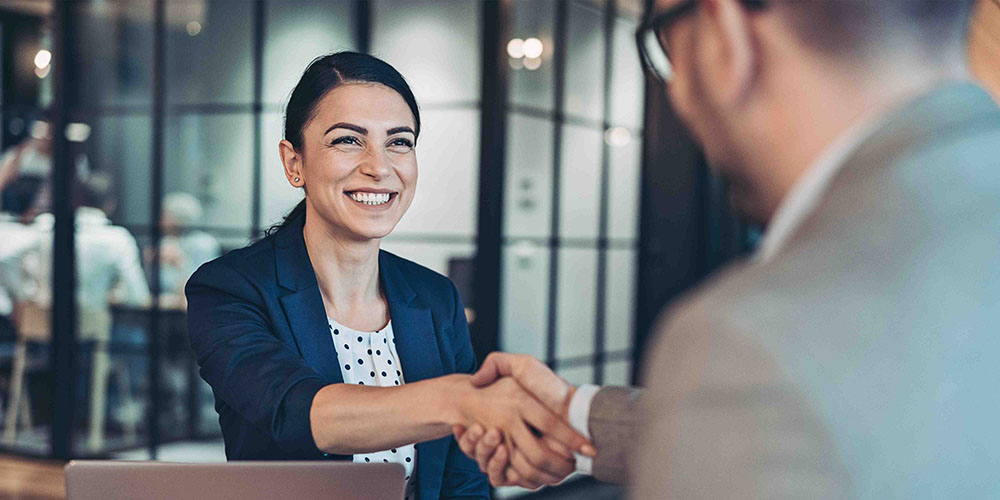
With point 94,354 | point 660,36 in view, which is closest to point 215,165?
point 94,354

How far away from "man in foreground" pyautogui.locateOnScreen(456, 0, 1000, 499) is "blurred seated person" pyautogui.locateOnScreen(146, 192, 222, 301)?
447 cm

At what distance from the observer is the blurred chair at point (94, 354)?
4.91 m

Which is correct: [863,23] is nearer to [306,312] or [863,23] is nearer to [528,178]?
[306,312]

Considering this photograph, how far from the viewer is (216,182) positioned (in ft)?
15.4

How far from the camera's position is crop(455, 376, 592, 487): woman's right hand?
112 cm

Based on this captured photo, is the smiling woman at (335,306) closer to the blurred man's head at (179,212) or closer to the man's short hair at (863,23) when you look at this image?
the man's short hair at (863,23)

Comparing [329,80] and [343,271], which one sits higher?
[329,80]

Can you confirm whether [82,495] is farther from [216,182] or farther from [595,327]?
[595,327]

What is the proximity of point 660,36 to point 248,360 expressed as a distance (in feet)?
2.92

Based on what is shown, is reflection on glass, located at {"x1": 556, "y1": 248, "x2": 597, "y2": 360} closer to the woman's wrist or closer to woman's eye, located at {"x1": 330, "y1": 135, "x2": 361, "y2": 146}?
woman's eye, located at {"x1": 330, "y1": 135, "x2": 361, "y2": 146}

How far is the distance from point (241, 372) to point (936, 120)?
1.06 meters

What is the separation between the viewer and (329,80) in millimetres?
1552

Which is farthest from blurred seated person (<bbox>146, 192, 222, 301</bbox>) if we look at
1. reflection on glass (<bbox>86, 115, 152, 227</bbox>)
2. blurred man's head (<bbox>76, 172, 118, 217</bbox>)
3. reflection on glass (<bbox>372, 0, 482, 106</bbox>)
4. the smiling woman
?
the smiling woman

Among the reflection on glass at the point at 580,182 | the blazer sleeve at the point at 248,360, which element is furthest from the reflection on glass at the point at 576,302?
the blazer sleeve at the point at 248,360
